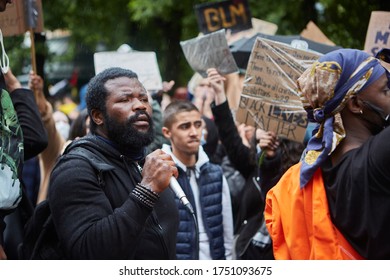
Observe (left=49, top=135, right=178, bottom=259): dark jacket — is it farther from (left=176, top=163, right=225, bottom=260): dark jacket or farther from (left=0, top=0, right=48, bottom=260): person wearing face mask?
(left=176, top=163, right=225, bottom=260): dark jacket

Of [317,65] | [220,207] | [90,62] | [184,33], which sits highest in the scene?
[317,65]

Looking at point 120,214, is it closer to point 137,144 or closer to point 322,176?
point 137,144

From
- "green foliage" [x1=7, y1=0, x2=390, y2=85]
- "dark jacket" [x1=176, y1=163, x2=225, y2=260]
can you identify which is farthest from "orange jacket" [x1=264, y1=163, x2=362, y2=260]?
"green foliage" [x1=7, y1=0, x2=390, y2=85]

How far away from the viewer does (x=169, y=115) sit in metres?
6.18

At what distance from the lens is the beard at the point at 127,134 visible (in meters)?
3.76

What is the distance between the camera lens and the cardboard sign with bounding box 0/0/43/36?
17.5 ft

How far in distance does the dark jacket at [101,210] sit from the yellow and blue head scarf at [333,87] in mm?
777

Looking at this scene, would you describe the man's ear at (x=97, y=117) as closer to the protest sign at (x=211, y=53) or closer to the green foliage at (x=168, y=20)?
the protest sign at (x=211, y=53)

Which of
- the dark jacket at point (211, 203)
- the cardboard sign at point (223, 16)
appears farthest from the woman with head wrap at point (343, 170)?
the cardboard sign at point (223, 16)

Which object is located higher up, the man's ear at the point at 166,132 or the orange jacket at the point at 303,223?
the orange jacket at the point at 303,223

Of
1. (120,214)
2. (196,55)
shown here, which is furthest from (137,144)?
(196,55)

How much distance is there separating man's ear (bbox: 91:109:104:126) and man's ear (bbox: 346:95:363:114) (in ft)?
4.01

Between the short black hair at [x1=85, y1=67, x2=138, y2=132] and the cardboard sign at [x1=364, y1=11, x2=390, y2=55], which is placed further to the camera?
the cardboard sign at [x1=364, y1=11, x2=390, y2=55]

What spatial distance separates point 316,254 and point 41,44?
565 inches
